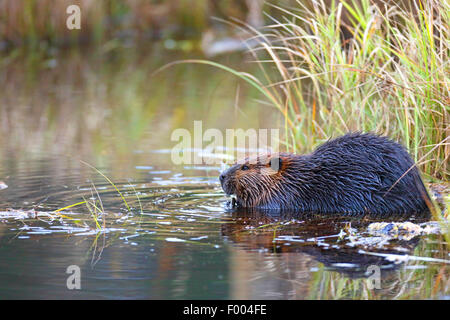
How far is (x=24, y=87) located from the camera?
11.7 m

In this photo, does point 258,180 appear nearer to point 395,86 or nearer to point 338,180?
point 338,180

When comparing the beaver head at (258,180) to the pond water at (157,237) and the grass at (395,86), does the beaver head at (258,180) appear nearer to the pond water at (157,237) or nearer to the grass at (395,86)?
the pond water at (157,237)

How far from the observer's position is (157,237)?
4312 mm

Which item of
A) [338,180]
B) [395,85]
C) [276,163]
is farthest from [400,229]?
[276,163]

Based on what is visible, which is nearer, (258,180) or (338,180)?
(338,180)

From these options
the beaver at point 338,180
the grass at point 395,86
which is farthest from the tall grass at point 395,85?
the beaver at point 338,180

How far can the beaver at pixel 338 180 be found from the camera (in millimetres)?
5027

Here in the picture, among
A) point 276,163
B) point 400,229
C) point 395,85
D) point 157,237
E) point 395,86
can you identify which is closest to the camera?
point 157,237

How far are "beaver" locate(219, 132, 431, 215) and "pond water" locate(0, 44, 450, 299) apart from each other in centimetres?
22

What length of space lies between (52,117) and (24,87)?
105 inches

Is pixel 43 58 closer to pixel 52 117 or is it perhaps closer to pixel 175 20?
pixel 175 20

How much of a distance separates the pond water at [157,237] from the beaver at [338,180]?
221mm

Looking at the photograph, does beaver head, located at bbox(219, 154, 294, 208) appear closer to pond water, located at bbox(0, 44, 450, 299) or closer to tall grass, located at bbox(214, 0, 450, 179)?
pond water, located at bbox(0, 44, 450, 299)

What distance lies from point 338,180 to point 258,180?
0.62 metres
